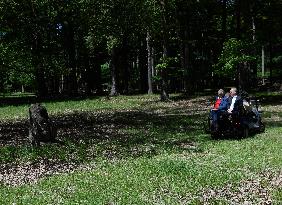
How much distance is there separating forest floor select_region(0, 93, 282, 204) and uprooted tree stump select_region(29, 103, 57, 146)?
751 millimetres

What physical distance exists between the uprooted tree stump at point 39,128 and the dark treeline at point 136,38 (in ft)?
33.2

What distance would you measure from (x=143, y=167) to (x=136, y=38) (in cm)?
5995

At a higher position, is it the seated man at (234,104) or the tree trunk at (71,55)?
the tree trunk at (71,55)

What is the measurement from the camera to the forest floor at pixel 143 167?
12.3 m

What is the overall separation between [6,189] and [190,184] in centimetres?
505

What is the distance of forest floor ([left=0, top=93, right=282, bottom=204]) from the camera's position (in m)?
12.3

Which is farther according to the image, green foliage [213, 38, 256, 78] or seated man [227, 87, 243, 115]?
green foliage [213, 38, 256, 78]

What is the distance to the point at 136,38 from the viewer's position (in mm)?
74938

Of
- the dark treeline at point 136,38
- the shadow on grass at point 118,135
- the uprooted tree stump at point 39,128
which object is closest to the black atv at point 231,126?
the shadow on grass at point 118,135

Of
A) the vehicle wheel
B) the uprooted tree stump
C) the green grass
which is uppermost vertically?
the uprooted tree stump

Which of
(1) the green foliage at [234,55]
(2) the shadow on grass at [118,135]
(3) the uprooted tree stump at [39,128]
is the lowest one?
(2) the shadow on grass at [118,135]

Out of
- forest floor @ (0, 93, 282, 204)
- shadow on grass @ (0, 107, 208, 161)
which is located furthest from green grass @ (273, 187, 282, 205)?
shadow on grass @ (0, 107, 208, 161)

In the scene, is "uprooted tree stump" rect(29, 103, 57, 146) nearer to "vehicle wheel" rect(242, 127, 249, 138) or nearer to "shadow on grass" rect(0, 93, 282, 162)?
"shadow on grass" rect(0, 93, 282, 162)

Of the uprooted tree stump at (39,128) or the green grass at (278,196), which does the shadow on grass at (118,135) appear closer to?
the uprooted tree stump at (39,128)
